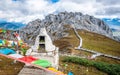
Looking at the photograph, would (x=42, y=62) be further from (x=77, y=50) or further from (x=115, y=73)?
(x=77, y=50)

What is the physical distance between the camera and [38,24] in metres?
200

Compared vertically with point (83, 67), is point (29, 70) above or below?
above

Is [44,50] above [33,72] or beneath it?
above

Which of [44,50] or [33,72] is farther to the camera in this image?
[44,50]

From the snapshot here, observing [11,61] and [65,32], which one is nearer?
[11,61]

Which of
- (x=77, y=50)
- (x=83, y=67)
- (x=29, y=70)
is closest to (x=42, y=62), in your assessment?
(x=29, y=70)

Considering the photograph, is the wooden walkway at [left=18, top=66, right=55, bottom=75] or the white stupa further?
the white stupa

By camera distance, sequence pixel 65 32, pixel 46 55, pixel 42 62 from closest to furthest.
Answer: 1. pixel 42 62
2. pixel 46 55
3. pixel 65 32

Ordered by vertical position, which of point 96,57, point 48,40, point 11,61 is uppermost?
point 48,40

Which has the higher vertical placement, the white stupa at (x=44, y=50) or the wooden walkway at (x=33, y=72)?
the white stupa at (x=44, y=50)

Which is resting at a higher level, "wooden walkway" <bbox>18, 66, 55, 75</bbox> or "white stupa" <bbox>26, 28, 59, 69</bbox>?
"white stupa" <bbox>26, 28, 59, 69</bbox>

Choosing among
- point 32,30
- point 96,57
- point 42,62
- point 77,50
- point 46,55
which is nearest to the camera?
point 42,62

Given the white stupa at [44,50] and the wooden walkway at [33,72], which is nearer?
the wooden walkway at [33,72]

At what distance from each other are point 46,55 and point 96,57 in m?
49.4
